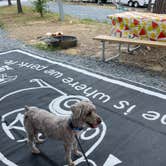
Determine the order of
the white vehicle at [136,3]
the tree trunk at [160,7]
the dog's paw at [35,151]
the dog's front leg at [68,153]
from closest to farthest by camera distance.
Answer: the dog's front leg at [68,153], the dog's paw at [35,151], the tree trunk at [160,7], the white vehicle at [136,3]

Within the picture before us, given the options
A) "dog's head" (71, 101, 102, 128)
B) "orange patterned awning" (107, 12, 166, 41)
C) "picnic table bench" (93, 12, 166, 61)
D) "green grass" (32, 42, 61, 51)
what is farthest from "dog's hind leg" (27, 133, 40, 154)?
"green grass" (32, 42, 61, 51)

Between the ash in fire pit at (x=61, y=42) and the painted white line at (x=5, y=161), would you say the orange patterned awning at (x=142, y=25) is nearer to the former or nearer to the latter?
the ash in fire pit at (x=61, y=42)

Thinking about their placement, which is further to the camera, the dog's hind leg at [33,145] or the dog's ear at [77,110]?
the dog's hind leg at [33,145]

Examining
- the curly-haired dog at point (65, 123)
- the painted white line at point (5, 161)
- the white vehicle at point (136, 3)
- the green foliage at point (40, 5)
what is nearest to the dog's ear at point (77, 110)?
the curly-haired dog at point (65, 123)

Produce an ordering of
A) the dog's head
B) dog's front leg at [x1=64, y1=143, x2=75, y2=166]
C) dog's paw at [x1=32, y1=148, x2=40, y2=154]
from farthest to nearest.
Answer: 1. dog's paw at [x1=32, y1=148, x2=40, y2=154]
2. dog's front leg at [x1=64, y1=143, x2=75, y2=166]
3. the dog's head

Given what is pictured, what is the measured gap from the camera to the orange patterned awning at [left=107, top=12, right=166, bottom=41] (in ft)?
17.3

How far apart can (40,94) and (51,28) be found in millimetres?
5683

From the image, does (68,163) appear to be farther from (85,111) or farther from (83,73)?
(83,73)

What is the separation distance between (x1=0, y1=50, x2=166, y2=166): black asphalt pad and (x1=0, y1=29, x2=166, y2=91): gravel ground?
0.29m

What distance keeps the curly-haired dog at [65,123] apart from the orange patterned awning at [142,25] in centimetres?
364

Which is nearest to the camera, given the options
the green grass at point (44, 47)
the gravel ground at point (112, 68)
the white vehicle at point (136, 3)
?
the gravel ground at point (112, 68)

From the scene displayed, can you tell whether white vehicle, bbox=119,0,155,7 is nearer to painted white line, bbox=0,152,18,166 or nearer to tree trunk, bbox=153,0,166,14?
tree trunk, bbox=153,0,166,14

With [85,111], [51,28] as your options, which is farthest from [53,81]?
[51,28]

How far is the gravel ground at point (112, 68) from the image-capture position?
4676mm
